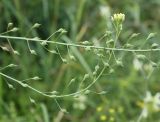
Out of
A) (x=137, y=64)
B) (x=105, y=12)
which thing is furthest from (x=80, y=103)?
(x=105, y=12)

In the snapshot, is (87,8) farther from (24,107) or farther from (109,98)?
(24,107)

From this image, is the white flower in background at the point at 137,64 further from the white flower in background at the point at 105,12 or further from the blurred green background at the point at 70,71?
the white flower in background at the point at 105,12

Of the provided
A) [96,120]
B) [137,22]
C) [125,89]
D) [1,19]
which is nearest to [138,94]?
[125,89]

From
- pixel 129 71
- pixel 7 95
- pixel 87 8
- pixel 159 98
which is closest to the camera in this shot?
pixel 159 98

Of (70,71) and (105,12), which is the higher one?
(105,12)

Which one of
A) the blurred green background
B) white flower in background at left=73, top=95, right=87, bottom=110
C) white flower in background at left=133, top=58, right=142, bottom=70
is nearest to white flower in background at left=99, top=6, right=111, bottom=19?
the blurred green background

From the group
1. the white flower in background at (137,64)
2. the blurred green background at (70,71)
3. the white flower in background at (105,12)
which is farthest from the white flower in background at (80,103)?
the white flower in background at (105,12)

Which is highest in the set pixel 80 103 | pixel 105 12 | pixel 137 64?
pixel 105 12

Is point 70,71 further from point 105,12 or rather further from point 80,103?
point 105,12

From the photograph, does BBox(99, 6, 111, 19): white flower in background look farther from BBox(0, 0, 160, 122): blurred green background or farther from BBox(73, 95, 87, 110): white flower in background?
BBox(73, 95, 87, 110): white flower in background
